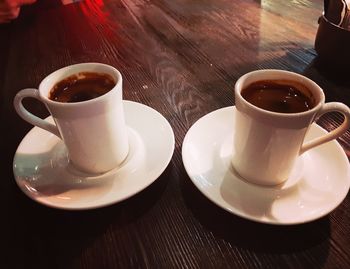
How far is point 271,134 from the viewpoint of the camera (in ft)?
1.89

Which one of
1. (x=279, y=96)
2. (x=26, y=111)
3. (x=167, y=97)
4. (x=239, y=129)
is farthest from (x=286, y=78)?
(x=26, y=111)

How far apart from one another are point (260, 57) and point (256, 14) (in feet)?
1.25

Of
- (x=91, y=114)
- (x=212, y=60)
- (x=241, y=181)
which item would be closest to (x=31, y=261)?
(x=91, y=114)

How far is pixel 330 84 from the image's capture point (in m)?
0.96

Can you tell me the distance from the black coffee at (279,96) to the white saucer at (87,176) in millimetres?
203

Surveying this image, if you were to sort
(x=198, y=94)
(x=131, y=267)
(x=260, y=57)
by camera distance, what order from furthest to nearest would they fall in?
1. (x=260, y=57)
2. (x=198, y=94)
3. (x=131, y=267)

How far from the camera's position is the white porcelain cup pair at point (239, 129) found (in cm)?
57

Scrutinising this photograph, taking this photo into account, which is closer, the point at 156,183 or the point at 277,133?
the point at 277,133

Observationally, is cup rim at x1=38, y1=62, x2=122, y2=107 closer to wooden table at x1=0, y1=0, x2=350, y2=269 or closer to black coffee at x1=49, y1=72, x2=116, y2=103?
black coffee at x1=49, y1=72, x2=116, y2=103

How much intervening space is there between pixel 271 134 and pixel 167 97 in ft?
1.44

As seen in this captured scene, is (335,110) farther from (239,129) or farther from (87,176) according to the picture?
(87,176)

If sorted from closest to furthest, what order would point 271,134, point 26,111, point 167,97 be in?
point 271,134 → point 26,111 → point 167,97

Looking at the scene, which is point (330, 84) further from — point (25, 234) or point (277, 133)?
point (25, 234)

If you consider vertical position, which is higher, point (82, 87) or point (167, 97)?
point (82, 87)
